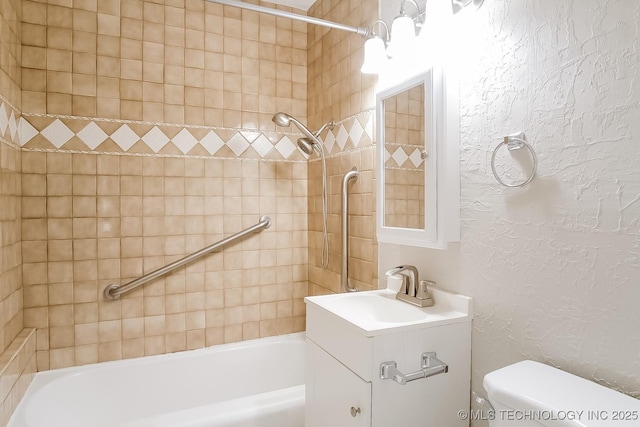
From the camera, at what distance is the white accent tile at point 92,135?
197cm

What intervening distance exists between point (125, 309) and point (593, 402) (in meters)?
2.05

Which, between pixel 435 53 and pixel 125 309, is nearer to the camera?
pixel 435 53

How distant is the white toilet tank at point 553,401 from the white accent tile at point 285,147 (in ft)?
5.88

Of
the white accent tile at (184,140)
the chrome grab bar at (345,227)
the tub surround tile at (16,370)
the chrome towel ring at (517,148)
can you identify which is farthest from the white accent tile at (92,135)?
the chrome towel ring at (517,148)

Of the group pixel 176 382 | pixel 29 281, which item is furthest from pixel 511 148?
pixel 29 281

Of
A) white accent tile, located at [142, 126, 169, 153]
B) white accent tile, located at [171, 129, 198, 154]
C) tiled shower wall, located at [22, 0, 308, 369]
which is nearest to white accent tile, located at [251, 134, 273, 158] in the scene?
→ tiled shower wall, located at [22, 0, 308, 369]

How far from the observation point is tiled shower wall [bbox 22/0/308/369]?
1916 mm

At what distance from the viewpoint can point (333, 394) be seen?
1.28m

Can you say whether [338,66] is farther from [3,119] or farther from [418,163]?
[3,119]

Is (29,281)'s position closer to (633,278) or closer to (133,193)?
(133,193)

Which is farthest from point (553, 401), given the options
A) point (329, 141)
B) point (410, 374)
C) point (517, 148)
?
point (329, 141)

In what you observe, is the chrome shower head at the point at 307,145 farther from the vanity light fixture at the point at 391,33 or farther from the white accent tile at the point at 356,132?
the vanity light fixture at the point at 391,33

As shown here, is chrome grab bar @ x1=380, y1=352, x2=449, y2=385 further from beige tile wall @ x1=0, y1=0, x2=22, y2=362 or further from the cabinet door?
beige tile wall @ x1=0, y1=0, x2=22, y2=362

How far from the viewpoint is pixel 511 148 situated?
110cm
